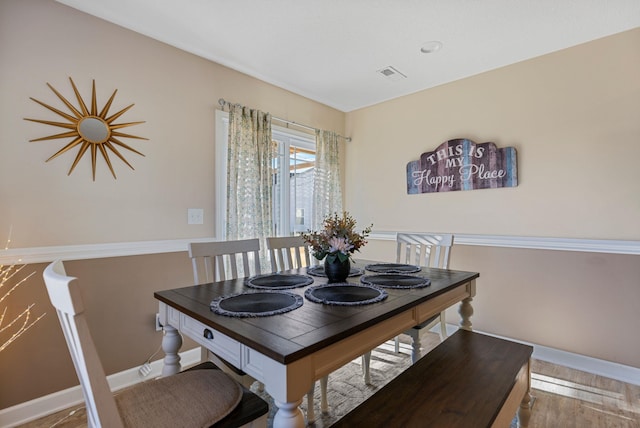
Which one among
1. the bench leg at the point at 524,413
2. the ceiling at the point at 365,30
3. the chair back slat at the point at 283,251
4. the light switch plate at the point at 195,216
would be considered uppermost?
the ceiling at the point at 365,30

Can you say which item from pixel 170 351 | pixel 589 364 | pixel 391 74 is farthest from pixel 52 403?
pixel 589 364

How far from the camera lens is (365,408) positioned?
48.3 inches

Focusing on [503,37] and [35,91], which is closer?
[35,91]

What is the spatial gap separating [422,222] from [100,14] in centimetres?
324

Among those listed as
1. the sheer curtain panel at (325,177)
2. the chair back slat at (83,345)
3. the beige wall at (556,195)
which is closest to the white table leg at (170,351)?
the chair back slat at (83,345)

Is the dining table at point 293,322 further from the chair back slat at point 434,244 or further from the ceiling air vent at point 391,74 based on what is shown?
the ceiling air vent at point 391,74

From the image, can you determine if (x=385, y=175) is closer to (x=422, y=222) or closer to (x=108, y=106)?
(x=422, y=222)

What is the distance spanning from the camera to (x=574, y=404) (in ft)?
6.50

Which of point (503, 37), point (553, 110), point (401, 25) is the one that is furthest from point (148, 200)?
point (553, 110)

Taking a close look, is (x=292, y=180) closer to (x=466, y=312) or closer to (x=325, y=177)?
(x=325, y=177)

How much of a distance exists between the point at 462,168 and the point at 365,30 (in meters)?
1.60

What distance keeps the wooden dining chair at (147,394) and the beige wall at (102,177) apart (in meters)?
1.15

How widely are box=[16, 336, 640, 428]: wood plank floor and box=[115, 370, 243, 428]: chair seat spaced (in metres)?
0.89

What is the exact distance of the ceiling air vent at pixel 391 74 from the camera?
9.48ft
